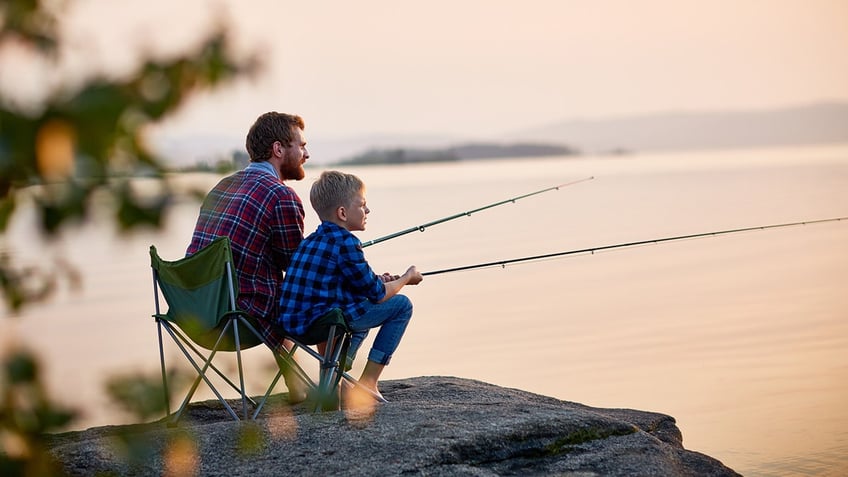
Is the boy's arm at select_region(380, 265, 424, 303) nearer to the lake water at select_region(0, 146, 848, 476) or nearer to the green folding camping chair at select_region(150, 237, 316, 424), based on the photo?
the green folding camping chair at select_region(150, 237, 316, 424)

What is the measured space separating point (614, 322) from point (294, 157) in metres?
5.03

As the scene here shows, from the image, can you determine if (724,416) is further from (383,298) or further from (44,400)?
(44,400)

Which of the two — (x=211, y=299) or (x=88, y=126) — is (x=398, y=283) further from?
(x=88, y=126)

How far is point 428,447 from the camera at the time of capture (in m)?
3.56

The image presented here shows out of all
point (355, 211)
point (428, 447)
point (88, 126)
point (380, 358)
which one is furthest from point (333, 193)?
point (88, 126)

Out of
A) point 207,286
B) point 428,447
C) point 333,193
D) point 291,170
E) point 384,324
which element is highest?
point 291,170

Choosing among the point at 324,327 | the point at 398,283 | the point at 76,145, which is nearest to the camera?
the point at 76,145

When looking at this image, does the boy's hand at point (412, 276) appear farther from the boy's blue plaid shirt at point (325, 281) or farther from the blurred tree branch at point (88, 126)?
the blurred tree branch at point (88, 126)

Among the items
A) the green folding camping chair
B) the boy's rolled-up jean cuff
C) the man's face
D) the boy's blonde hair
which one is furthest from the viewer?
the man's face

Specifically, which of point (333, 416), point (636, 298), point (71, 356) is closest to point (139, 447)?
point (333, 416)

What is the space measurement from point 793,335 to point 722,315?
1192 millimetres

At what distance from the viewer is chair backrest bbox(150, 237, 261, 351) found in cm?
429

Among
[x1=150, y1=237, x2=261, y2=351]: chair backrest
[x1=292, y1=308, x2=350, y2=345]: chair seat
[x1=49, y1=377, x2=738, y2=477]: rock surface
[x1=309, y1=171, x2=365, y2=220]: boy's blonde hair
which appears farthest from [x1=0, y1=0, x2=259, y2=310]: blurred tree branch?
[x1=309, y1=171, x2=365, y2=220]: boy's blonde hair

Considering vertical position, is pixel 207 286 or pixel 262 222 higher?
pixel 262 222
